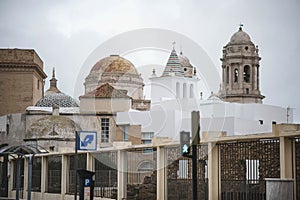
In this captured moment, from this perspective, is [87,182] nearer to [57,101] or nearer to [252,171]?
[252,171]

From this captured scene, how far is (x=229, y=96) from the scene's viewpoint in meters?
64.2

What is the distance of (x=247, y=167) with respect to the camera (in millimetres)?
16078

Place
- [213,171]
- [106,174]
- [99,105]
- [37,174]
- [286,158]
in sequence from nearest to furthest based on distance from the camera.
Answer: [286,158] < [213,171] < [106,174] < [37,174] < [99,105]

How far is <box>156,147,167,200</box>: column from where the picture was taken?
64.7 ft

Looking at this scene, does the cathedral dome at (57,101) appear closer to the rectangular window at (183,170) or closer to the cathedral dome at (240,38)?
the cathedral dome at (240,38)

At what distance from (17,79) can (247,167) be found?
146 ft

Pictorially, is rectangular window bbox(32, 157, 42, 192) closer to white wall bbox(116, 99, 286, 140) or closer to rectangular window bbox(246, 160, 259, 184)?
white wall bbox(116, 99, 286, 140)

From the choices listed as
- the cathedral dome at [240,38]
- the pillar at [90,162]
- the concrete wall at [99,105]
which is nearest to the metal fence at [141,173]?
the pillar at [90,162]

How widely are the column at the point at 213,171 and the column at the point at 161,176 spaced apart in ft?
9.67

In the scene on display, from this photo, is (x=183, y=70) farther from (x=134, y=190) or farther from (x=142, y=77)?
(x=134, y=190)

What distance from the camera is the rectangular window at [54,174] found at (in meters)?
27.8

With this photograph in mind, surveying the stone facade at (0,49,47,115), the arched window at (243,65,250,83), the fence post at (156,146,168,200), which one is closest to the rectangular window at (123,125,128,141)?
the stone facade at (0,49,47,115)

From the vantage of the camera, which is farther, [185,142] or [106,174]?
[106,174]

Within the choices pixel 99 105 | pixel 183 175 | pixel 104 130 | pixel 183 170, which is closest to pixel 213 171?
pixel 183 175
